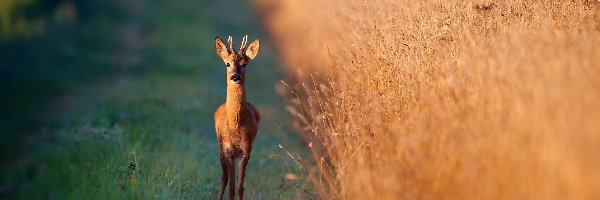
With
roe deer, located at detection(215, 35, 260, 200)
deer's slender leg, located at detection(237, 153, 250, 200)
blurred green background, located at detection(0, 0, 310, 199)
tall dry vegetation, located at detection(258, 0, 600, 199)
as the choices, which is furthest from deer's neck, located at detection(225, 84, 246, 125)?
tall dry vegetation, located at detection(258, 0, 600, 199)

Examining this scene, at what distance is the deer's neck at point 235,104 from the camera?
757 cm

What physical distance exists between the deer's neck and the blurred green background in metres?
0.77

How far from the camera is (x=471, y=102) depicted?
5473 mm

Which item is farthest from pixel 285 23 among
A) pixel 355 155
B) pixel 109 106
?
pixel 355 155

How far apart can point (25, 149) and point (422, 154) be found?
172 inches

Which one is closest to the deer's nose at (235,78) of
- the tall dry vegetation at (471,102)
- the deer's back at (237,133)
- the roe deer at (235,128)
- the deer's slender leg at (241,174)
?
the roe deer at (235,128)

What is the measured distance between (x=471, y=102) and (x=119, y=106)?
7.58 meters

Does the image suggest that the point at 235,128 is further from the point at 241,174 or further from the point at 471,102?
the point at 471,102

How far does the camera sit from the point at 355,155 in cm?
671

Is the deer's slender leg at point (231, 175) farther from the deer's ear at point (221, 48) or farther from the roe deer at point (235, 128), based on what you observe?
the deer's ear at point (221, 48)

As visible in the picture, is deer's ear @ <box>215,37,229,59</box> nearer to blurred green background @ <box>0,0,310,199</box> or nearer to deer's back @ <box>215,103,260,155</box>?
deer's back @ <box>215,103,260,155</box>

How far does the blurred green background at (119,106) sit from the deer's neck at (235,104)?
772 millimetres

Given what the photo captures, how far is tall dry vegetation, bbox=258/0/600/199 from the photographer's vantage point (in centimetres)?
453

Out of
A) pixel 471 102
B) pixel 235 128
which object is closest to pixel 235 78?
pixel 235 128
